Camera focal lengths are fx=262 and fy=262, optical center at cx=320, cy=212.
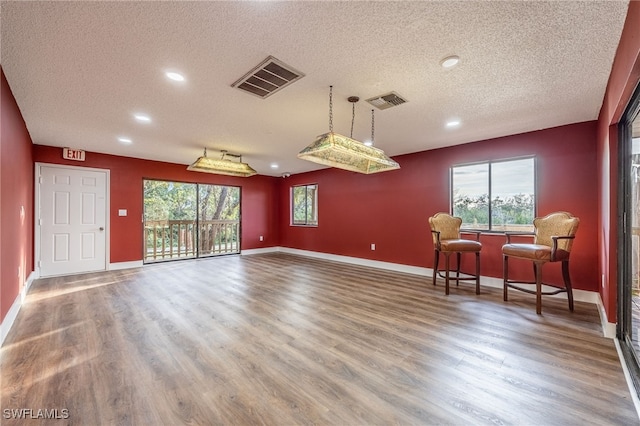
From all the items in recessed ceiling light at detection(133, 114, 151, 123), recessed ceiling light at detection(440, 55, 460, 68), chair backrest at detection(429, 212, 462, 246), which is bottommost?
chair backrest at detection(429, 212, 462, 246)

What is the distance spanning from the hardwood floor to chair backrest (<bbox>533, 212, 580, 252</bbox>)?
31.8 inches

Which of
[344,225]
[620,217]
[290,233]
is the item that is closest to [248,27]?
[620,217]

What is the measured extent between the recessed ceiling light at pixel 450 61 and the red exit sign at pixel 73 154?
255 inches

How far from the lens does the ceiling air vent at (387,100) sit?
109 inches

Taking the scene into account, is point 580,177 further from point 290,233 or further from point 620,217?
point 290,233

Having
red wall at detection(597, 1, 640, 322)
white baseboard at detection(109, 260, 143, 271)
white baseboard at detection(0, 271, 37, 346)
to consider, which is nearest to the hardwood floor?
white baseboard at detection(0, 271, 37, 346)

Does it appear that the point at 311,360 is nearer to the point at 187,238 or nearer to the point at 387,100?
the point at 387,100

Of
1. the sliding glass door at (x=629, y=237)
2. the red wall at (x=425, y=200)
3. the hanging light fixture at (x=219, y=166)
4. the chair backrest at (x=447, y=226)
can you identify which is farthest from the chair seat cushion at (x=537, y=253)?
the hanging light fixture at (x=219, y=166)

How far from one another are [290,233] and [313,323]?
555cm

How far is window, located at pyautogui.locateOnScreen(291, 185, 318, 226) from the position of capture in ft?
25.1

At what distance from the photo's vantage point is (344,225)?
664 centimetres

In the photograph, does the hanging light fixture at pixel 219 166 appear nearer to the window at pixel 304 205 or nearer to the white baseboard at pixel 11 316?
the window at pixel 304 205

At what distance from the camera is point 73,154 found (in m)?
5.09

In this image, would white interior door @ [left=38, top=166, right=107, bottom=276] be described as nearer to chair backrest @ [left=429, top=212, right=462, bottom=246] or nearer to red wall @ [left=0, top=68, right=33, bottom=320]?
red wall @ [left=0, top=68, right=33, bottom=320]
